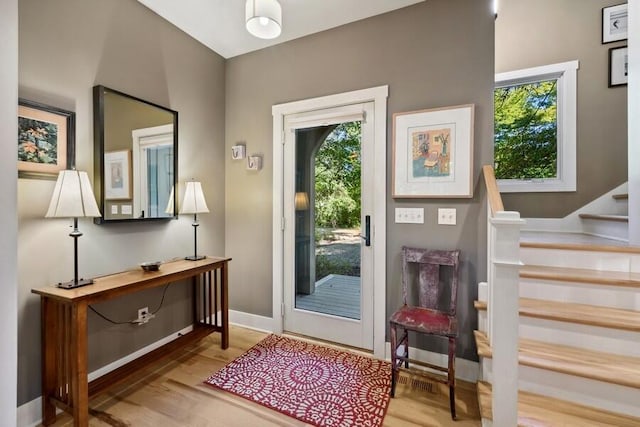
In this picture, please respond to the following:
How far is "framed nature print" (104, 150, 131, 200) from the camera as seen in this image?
2.02 metres

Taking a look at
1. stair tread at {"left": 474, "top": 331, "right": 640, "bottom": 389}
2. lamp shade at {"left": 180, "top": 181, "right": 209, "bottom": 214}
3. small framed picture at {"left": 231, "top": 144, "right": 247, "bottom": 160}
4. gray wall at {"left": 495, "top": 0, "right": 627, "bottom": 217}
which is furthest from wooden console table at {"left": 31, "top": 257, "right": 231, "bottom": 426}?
gray wall at {"left": 495, "top": 0, "right": 627, "bottom": 217}

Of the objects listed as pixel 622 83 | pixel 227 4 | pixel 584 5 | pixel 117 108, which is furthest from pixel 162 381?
pixel 584 5

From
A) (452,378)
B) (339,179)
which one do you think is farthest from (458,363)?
(339,179)

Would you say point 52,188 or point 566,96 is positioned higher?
point 566,96

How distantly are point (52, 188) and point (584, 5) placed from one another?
5.17 meters

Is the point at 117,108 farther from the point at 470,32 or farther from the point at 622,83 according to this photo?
the point at 622,83

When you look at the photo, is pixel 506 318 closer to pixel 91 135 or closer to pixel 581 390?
pixel 581 390

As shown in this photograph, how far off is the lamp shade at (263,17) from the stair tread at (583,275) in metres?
2.19

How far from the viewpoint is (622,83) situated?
292cm

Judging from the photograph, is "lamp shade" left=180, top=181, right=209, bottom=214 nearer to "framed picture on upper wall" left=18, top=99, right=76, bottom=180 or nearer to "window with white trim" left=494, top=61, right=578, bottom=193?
"framed picture on upper wall" left=18, top=99, right=76, bottom=180

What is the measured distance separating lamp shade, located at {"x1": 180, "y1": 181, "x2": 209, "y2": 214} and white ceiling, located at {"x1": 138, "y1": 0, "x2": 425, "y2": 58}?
144 cm

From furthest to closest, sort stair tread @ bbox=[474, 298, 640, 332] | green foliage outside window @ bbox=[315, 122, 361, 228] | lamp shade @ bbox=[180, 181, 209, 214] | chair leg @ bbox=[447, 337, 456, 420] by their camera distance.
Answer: green foliage outside window @ bbox=[315, 122, 361, 228] < lamp shade @ bbox=[180, 181, 209, 214] < chair leg @ bbox=[447, 337, 456, 420] < stair tread @ bbox=[474, 298, 640, 332]

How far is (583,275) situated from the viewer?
5.83ft

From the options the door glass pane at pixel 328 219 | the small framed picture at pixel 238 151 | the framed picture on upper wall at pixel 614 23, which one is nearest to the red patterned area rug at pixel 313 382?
the door glass pane at pixel 328 219
